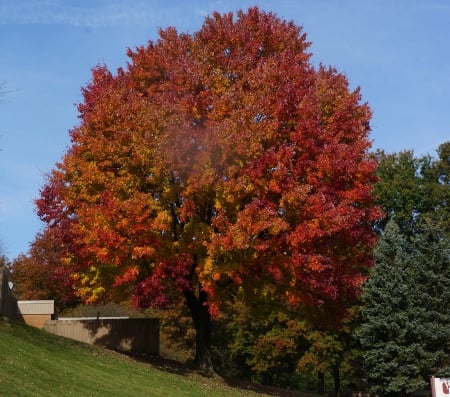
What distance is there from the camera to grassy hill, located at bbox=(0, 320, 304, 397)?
50.4 feet

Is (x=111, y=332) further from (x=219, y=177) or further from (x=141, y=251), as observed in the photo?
(x=219, y=177)

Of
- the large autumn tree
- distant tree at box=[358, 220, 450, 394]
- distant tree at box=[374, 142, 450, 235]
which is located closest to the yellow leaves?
the large autumn tree

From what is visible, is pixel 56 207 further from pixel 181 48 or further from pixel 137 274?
pixel 181 48

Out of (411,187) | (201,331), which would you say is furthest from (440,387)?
(411,187)

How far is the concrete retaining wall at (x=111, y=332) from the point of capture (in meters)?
28.7

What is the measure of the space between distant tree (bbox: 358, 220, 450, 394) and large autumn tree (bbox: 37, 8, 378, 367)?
1190 centimetres

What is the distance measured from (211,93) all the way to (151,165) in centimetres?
351

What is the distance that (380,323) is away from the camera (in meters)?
35.1

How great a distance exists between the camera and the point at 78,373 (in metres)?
18.0

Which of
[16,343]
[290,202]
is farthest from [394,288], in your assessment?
[16,343]

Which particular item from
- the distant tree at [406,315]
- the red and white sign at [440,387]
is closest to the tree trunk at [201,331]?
the red and white sign at [440,387]

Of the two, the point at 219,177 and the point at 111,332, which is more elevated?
the point at 219,177

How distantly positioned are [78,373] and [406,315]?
22.0 m

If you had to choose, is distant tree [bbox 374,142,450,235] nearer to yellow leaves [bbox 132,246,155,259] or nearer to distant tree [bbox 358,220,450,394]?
distant tree [bbox 358,220,450,394]
